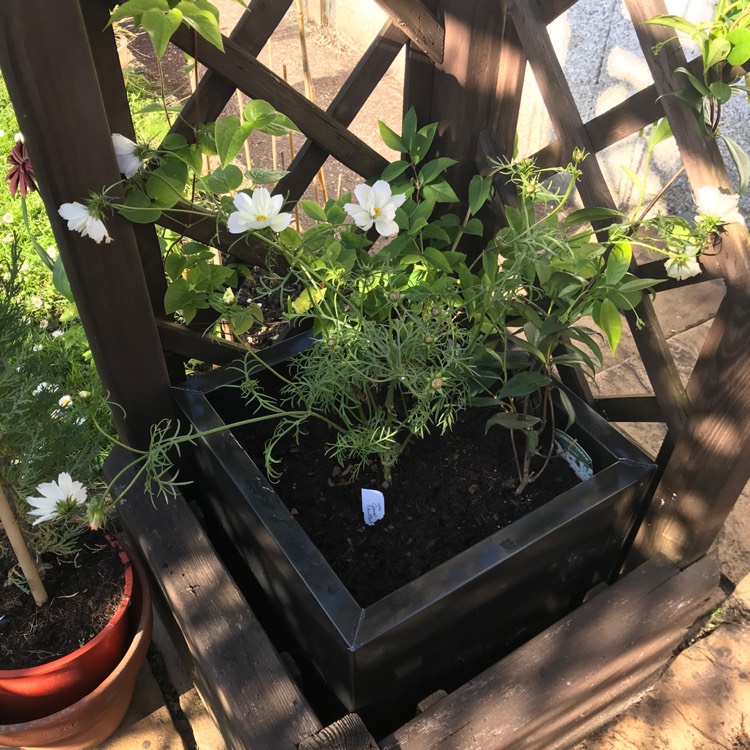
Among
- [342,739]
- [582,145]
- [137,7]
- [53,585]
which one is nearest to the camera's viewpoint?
[137,7]

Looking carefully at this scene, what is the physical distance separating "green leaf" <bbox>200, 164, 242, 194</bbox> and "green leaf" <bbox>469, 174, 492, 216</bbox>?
0.47 m

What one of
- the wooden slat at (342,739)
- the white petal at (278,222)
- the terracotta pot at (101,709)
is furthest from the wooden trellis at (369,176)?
the white petal at (278,222)

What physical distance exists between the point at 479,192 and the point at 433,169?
0.11m

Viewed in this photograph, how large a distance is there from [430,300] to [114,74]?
676 mm

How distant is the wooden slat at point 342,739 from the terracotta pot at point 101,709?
1.49 feet

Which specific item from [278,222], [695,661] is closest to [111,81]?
[278,222]

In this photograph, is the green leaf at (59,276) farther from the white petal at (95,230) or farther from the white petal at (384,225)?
the white petal at (384,225)

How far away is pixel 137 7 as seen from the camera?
3.41ft

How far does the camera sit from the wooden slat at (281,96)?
1.26m

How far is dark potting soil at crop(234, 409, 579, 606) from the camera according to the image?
4.77 ft

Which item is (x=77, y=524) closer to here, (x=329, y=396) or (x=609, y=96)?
(x=329, y=396)

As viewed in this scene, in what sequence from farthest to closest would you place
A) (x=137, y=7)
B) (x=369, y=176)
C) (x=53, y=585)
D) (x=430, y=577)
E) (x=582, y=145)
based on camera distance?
1. (x=369, y=176)
2. (x=53, y=585)
3. (x=582, y=145)
4. (x=430, y=577)
5. (x=137, y=7)

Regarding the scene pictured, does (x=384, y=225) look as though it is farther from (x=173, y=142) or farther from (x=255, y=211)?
(x=173, y=142)

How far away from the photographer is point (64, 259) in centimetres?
131
